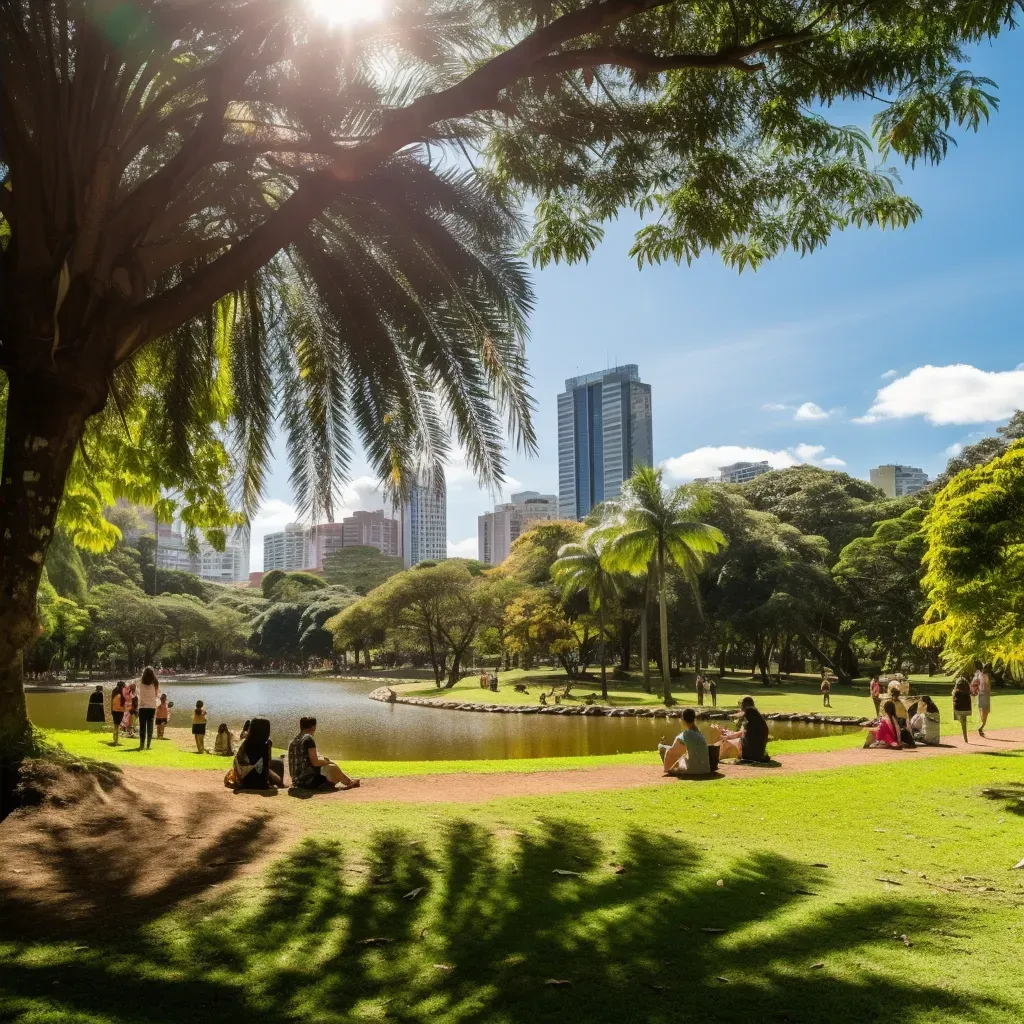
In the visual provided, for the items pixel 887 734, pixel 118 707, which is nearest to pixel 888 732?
pixel 887 734

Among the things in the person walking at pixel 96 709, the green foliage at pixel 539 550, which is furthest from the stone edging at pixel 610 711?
the person walking at pixel 96 709

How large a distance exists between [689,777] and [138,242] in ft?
30.6

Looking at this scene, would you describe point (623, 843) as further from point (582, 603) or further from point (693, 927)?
point (582, 603)

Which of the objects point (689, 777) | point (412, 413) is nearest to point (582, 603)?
point (689, 777)

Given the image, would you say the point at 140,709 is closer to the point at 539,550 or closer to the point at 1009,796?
the point at 1009,796

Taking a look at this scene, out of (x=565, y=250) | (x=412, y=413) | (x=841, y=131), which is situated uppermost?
(x=841, y=131)

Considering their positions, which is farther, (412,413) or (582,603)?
(582,603)

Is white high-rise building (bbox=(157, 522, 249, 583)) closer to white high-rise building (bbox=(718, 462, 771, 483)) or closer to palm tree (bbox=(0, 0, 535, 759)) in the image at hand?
palm tree (bbox=(0, 0, 535, 759))

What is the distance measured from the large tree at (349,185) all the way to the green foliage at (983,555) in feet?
12.1

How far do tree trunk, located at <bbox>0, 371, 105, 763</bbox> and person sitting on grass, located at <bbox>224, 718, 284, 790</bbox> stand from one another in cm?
359

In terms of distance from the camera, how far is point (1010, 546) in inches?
393

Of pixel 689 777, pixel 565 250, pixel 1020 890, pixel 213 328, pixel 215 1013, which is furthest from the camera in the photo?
pixel 689 777

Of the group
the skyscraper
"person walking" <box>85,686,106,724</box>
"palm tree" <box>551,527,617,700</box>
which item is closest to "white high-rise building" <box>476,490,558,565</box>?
the skyscraper

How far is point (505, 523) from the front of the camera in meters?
140
